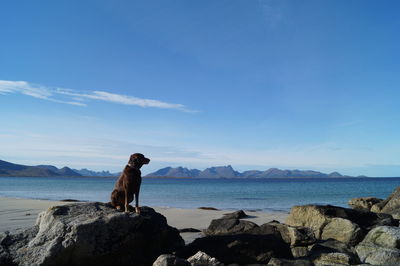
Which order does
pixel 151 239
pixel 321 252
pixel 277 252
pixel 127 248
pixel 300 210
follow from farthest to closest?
pixel 300 210, pixel 321 252, pixel 277 252, pixel 151 239, pixel 127 248

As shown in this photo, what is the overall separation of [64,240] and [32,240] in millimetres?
746

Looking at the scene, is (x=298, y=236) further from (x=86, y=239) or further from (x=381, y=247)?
(x=86, y=239)

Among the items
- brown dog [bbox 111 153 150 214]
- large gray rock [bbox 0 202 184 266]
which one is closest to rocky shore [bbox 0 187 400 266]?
large gray rock [bbox 0 202 184 266]

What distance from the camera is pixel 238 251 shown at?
7.34m

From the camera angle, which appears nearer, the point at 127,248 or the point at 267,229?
the point at 127,248

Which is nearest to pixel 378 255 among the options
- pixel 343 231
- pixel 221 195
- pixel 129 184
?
pixel 343 231

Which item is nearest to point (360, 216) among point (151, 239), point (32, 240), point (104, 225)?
point (151, 239)

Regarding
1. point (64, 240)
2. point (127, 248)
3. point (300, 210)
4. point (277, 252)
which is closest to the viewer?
point (64, 240)

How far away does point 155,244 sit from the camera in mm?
7023

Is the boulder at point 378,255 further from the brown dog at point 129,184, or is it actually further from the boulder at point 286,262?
the brown dog at point 129,184

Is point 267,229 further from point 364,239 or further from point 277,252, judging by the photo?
point 364,239

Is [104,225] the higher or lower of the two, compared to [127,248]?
higher

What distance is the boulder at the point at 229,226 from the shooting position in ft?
31.2

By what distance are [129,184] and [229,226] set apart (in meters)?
4.02
